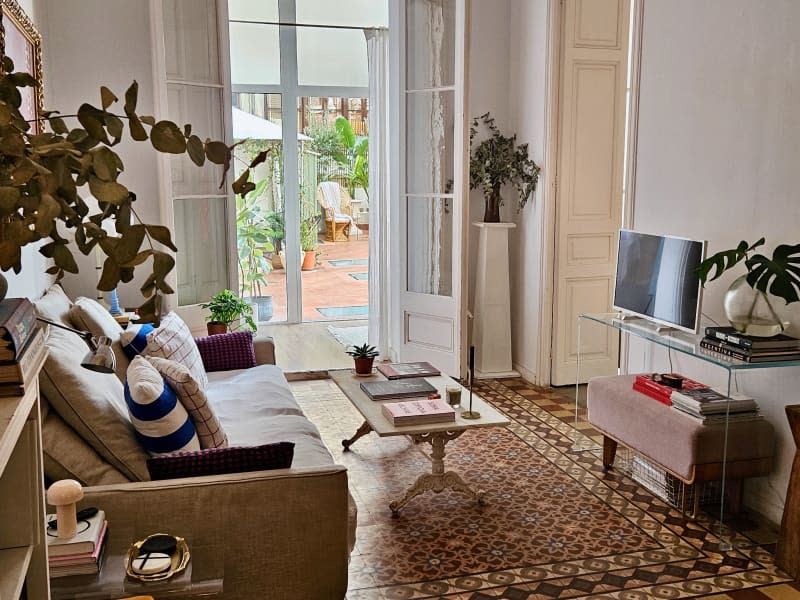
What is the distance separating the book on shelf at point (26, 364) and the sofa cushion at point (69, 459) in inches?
42.9

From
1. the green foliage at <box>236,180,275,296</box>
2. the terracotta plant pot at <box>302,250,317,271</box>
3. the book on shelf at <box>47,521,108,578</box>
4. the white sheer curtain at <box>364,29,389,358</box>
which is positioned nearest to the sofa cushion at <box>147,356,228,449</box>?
the book on shelf at <box>47,521,108,578</box>

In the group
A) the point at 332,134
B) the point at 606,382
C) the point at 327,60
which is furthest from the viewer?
the point at 332,134

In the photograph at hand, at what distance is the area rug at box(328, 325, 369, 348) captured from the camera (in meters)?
7.33

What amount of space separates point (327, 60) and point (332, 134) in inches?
63.2

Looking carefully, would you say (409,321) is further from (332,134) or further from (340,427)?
(332,134)

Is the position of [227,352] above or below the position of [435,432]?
above

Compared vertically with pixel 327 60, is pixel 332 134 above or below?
below

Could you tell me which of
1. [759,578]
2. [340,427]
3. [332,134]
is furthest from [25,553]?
[332,134]

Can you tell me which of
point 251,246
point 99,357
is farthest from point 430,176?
point 99,357

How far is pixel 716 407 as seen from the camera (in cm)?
346

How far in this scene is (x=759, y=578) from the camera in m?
Result: 3.08

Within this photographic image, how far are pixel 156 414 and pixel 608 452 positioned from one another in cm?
248

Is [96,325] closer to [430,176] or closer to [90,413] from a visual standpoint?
[90,413]

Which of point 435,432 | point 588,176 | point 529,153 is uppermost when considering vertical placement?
point 529,153
